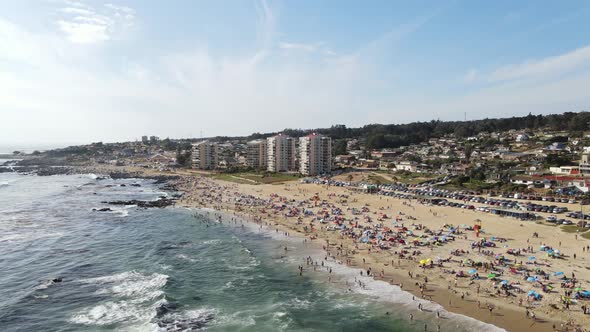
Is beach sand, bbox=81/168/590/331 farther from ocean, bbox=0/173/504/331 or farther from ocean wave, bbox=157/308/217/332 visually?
ocean wave, bbox=157/308/217/332

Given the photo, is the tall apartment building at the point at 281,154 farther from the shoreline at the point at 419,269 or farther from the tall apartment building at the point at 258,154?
the shoreline at the point at 419,269

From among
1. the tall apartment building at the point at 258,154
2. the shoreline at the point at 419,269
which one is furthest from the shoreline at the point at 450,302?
the tall apartment building at the point at 258,154

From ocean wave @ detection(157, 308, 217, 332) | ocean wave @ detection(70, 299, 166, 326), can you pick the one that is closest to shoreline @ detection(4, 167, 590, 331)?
ocean wave @ detection(157, 308, 217, 332)

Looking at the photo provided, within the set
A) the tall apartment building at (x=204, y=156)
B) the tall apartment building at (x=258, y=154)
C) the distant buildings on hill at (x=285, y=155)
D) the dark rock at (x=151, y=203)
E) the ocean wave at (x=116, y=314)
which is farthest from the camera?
the tall apartment building at (x=204, y=156)

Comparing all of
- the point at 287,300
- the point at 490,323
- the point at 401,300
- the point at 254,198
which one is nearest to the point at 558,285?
the point at 490,323

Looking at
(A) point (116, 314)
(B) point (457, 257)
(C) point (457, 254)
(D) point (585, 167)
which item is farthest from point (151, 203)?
(D) point (585, 167)

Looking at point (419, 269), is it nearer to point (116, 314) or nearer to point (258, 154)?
point (116, 314)
